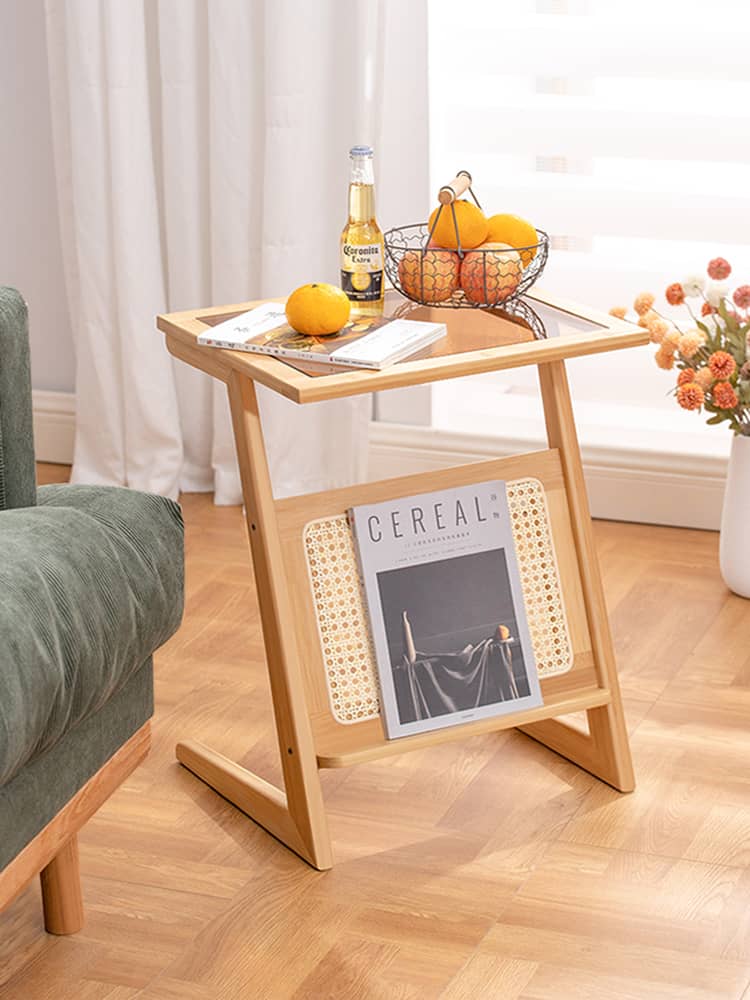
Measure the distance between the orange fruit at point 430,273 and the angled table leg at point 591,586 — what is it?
0.58 feet

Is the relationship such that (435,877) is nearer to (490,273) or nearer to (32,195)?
(490,273)

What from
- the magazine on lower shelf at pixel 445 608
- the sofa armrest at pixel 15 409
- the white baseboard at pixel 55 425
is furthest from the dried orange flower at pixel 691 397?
the white baseboard at pixel 55 425

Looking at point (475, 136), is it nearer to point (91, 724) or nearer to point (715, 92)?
point (715, 92)

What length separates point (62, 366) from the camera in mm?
3496

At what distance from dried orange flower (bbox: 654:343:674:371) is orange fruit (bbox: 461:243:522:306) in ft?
2.37

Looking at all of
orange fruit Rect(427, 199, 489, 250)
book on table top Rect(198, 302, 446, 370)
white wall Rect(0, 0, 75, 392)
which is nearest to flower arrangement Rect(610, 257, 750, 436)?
orange fruit Rect(427, 199, 489, 250)

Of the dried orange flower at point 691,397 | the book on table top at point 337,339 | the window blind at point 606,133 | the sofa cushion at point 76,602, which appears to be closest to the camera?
the sofa cushion at point 76,602

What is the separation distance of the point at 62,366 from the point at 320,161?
854mm

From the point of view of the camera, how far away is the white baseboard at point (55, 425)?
11.5ft

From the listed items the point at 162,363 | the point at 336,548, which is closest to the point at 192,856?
the point at 336,548

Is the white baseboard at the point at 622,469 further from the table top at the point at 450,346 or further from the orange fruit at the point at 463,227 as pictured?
the orange fruit at the point at 463,227

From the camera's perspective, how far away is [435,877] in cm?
192

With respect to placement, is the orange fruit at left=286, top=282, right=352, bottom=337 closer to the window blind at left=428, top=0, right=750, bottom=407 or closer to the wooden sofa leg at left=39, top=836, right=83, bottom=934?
the wooden sofa leg at left=39, top=836, right=83, bottom=934

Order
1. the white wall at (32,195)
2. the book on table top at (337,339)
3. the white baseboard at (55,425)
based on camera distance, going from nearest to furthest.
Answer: the book on table top at (337,339)
the white wall at (32,195)
the white baseboard at (55,425)
